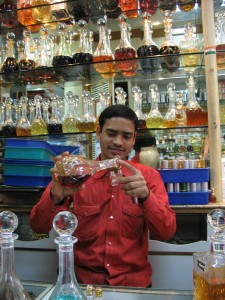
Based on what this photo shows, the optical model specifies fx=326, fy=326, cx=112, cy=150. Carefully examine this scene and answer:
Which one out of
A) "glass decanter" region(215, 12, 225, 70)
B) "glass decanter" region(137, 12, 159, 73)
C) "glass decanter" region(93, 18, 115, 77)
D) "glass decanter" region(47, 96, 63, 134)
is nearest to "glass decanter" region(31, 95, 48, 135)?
"glass decanter" region(47, 96, 63, 134)

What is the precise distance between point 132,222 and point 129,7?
1.61 metres

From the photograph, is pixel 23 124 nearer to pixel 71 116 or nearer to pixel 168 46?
pixel 71 116

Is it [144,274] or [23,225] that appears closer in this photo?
[144,274]

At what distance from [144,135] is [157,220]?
1.05m

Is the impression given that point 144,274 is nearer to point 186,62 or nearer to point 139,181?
point 139,181

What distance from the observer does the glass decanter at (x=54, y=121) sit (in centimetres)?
225

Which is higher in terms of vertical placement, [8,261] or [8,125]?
[8,125]

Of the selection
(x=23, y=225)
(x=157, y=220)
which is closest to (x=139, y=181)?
(x=157, y=220)

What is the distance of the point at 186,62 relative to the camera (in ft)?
7.24

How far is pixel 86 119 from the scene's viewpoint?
2.20m

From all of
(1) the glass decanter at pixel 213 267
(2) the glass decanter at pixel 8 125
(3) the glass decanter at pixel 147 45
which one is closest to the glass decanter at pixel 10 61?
(2) the glass decanter at pixel 8 125

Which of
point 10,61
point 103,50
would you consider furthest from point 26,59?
point 103,50

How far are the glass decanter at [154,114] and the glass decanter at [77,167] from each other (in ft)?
3.68

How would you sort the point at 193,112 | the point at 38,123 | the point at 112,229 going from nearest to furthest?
the point at 112,229 → the point at 193,112 → the point at 38,123
